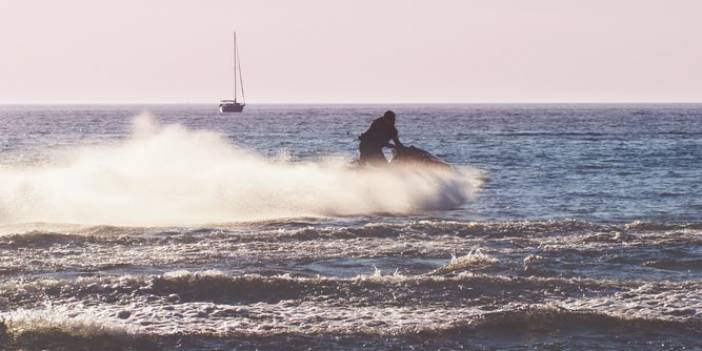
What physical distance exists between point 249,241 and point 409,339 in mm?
6866

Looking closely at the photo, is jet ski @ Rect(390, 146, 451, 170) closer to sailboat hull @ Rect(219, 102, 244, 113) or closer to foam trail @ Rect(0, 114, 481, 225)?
foam trail @ Rect(0, 114, 481, 225)

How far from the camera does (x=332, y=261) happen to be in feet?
49.8

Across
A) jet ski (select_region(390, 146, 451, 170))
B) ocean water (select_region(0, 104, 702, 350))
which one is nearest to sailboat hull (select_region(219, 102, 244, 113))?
ocean water (select_region(0, 104, 702, 350))

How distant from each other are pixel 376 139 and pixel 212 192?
445 cm

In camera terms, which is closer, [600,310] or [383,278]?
[600,310]

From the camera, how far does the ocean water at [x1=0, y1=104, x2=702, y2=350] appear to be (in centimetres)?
1096

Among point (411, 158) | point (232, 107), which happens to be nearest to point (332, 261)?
point (411, 158)

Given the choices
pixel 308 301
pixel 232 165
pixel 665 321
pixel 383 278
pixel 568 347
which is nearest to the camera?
pixel 568 347

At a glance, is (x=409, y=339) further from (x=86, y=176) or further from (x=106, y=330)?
(x=86, y=176)

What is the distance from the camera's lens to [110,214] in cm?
2147

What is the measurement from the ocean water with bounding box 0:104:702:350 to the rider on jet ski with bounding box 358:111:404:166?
42cm

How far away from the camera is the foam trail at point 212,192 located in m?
21.6

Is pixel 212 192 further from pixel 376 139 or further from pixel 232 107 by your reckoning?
pixel 232 107

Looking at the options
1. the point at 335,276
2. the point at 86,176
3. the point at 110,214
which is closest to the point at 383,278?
the point at 335,276
